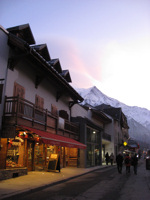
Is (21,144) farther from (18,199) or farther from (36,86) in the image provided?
(18,199)

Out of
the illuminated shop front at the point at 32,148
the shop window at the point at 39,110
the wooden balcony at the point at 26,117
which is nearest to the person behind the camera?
the wooden balcony at the point at 26,117

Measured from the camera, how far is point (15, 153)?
13.9 meters

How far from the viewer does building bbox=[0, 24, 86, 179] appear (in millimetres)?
12031

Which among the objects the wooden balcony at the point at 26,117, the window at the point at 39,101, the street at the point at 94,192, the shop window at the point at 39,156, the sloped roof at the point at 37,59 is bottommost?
the street at the point at 94,192

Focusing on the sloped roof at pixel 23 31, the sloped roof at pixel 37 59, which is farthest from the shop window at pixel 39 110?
the sloped roof at pixel 23 31

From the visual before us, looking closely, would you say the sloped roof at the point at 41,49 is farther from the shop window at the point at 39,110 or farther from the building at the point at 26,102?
the shop window at the point at 39,110

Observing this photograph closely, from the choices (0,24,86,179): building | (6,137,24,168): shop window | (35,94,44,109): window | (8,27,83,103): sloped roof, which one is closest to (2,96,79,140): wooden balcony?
(0,24,86,179): building

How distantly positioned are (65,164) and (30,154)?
6.86m

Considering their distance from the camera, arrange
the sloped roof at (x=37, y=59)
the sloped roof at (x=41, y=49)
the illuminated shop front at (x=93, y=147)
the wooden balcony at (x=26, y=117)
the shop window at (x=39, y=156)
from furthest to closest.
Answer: the illuminated shop front at (x=93, y=147) → the shop window at (x=39, y=156) → the sloped roof at (x=41, y=49) → the sloped roof at (x=37, y=59) → the wooden balcony at (x=26, y=117)

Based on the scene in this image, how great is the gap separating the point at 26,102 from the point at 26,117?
170cm

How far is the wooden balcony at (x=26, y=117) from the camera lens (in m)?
11.6

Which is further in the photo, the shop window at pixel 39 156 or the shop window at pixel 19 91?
the shop window at pixel 39 156

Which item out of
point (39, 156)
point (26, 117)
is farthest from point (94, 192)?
point (39, 156)

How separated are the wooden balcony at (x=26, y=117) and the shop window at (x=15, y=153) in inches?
61.4
